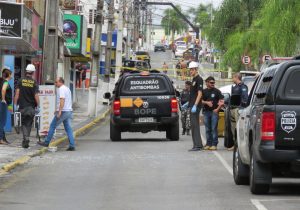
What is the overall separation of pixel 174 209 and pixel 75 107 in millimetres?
42399

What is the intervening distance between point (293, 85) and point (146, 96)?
47.8 feet

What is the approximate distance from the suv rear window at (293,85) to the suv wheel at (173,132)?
14.7 metres

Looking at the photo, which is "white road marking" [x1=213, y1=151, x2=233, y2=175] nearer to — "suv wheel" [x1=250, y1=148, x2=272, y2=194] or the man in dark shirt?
the man in dark shirt

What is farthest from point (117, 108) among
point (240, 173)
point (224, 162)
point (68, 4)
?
point (68, 4)

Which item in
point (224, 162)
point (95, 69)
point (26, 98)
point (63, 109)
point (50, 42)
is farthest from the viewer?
point (95, 69)

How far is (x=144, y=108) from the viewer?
27547 mm

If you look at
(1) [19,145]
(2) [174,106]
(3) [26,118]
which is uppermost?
(2) [174,106]

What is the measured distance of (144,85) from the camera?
91.4ft

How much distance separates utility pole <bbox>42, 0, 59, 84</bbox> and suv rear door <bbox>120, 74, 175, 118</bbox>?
223cm

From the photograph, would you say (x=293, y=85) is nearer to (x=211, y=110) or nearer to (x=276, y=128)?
(x=276, y=128)

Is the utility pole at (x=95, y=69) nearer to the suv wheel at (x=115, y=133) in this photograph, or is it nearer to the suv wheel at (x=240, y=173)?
the suv wheel at (x=115, y=133)

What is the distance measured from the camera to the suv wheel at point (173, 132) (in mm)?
27969

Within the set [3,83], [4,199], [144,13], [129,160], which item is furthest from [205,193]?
[144,13]

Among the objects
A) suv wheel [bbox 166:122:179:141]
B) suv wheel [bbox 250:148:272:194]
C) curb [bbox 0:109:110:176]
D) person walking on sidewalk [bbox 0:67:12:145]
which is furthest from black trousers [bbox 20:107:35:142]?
suv wheel [bbox 250:148:272:194]
